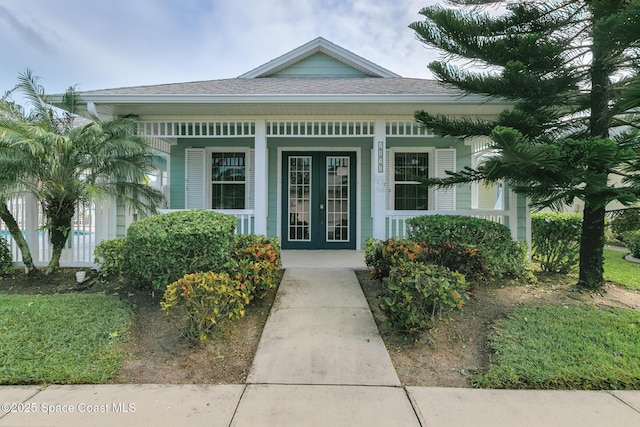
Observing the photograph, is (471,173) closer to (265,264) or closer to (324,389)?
(265,264)

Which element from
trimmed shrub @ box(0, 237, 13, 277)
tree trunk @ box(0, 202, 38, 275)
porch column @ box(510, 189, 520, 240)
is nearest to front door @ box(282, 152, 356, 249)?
porch column @ box(510, 189, 520, 240)

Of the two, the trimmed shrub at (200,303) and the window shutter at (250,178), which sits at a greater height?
the window shutter at (250,178)

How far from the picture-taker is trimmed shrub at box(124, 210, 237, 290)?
3.58m

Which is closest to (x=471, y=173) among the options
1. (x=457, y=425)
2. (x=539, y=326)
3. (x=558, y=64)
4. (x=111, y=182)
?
(x=558, y=64)

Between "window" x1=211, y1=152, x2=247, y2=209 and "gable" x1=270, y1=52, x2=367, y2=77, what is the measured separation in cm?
251

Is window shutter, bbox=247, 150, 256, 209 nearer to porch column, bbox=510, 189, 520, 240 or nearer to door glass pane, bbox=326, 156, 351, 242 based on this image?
door glass pane, bbox=326, 156, 351, 242

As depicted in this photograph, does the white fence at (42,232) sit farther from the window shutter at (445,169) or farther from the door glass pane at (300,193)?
the window shutter at (445,169)

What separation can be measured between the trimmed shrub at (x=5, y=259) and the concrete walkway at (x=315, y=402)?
4.05 metres

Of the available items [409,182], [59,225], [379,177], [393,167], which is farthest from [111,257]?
[409,182]

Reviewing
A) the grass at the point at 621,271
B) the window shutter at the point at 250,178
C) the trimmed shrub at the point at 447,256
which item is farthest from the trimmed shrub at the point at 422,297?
the window shutter at the point at 250,178

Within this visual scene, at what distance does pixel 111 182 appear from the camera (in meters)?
5.19

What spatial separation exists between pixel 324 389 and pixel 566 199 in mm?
3699

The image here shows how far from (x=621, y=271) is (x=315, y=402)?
7.01 meters

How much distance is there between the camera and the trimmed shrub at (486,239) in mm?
4762
